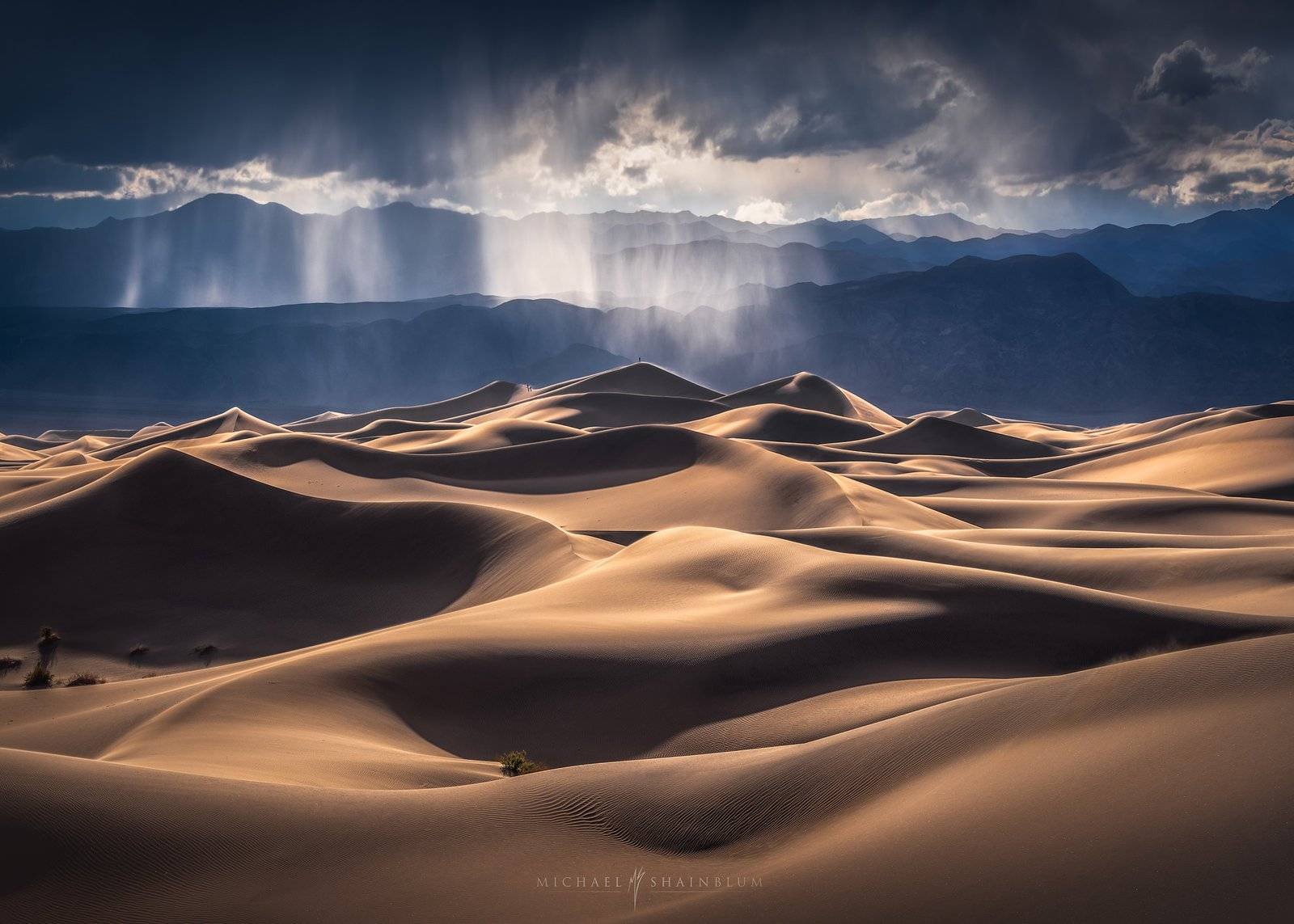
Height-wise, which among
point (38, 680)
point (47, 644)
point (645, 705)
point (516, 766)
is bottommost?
point (516, 766)

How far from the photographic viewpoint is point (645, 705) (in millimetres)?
18594

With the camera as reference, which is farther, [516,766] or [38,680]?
[38,680]

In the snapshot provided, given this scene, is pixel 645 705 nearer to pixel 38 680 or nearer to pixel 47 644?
pixel 38 680

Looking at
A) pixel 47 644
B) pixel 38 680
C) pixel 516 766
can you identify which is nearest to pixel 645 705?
pixel 516 766

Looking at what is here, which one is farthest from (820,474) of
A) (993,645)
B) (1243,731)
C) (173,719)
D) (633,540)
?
(1243,731)

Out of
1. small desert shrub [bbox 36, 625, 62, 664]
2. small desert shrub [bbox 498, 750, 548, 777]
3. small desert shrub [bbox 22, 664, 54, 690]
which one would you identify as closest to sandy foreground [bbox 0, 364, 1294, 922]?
small desert shrub [bbox 36, 625, 62, 664]

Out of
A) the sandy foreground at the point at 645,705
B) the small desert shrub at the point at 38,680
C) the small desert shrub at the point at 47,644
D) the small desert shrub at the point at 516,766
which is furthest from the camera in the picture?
the small desert shrub at the point at 47,644

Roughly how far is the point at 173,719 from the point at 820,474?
3338 centimetres

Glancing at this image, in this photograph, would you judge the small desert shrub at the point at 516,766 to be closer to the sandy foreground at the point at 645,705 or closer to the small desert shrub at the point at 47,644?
the sandy foreground at the point at 645,705

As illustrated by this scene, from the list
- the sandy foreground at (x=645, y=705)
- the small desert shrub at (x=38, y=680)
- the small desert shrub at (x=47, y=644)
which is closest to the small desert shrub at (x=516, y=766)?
the sandy foreground at (x=645, y=705)

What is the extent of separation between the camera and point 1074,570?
28.3 m

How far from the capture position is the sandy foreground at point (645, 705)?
812cm

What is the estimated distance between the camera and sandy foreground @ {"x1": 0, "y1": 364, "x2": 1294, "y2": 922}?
812 centimetres

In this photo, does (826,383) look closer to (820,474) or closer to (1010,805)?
(820,474)
